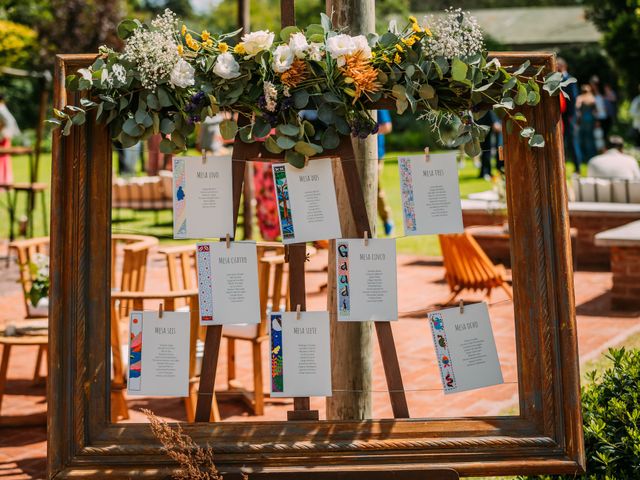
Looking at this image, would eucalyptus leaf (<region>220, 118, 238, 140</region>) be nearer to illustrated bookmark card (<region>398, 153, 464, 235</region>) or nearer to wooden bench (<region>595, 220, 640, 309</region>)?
illustrated bookmark card (<region>398, 153, 464, 235</region>)

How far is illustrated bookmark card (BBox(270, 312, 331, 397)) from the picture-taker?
297cm

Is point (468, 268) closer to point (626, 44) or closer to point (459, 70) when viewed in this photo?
point (459, 70)

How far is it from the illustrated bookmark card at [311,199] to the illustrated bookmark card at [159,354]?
18.3 inches

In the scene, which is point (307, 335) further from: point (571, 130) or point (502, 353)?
point (571, 130)

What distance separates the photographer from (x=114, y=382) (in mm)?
5117

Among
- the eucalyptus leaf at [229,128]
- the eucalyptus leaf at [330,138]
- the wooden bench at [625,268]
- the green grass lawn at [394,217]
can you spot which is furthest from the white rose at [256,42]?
the wooden bench at [625,268]

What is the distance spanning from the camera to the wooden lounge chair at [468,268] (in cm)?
780

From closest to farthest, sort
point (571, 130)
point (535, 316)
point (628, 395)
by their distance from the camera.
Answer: point (535, 316)
point (628, 395)
point (571, 130)

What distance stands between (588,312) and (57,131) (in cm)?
604

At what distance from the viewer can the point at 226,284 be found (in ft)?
9.80

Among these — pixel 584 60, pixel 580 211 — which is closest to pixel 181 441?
pixel 580 211

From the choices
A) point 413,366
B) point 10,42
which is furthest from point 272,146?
point 10,42

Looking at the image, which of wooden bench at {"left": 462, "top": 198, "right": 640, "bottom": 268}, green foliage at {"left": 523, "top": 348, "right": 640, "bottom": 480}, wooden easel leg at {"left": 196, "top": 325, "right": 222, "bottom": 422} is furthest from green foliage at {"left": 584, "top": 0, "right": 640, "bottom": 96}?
wooden easel leg at {"left": 196, "top": 325, "right": 222, "bottom": 422}

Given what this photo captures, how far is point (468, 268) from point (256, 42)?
17.3 ft
